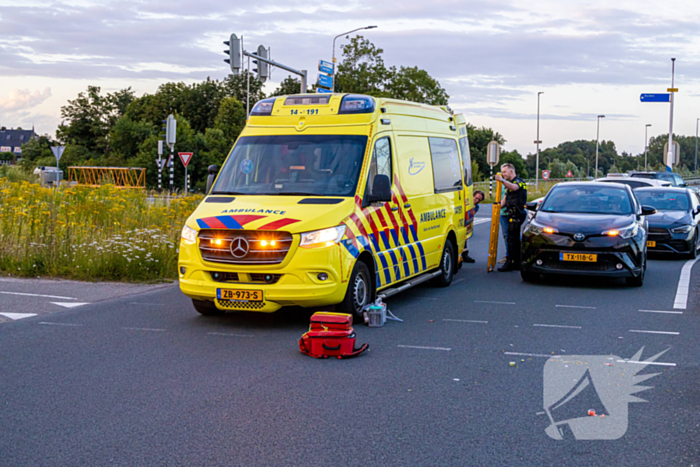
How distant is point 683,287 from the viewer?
11555mm

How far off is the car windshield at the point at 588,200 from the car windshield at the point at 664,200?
4.31 metres

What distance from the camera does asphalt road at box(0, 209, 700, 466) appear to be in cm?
455

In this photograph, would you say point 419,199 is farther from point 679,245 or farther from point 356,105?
point 679,245

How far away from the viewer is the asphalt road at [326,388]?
14.9ft

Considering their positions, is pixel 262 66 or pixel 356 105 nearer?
pixel 356 105

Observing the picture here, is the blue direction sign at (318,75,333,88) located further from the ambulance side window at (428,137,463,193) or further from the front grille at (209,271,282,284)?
the front grille at (209,271,282,284)

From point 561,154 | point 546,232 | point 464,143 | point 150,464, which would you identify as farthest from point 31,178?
point 561,154

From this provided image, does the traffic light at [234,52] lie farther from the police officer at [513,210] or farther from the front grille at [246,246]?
the front grille at [246,246]

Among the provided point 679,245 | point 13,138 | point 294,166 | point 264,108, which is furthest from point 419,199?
point 13,138

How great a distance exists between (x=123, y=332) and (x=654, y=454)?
548 centimetres

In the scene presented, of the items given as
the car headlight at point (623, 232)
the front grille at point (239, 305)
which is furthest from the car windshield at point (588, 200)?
the front grille at point (239, 305)

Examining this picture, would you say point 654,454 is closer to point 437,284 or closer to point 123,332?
point 123,332

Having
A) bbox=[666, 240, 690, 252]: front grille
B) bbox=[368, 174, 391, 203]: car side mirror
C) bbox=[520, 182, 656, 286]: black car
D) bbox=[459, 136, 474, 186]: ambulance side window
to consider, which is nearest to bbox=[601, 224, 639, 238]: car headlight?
bbox=[520, 182, 656, 286]: black car

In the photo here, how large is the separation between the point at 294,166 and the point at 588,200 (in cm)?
575
